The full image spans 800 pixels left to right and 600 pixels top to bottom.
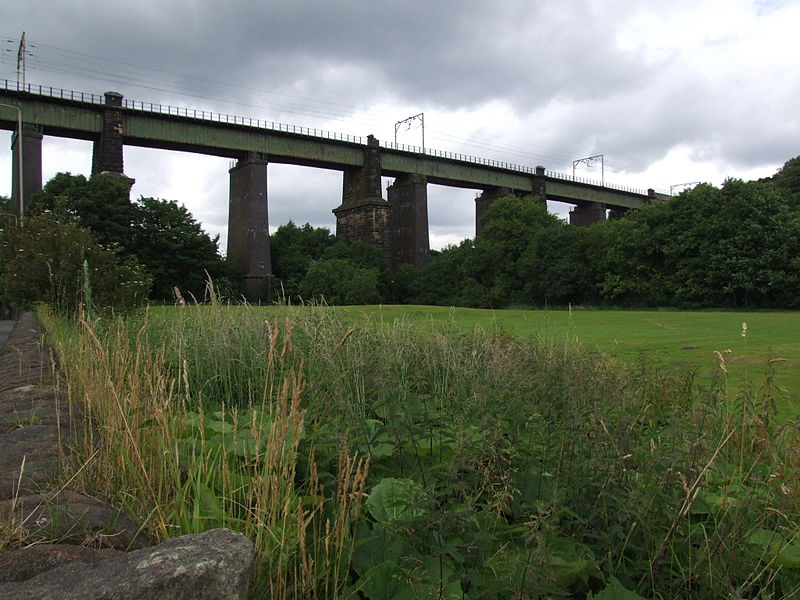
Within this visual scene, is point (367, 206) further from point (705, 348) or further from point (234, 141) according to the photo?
point (705, 348)

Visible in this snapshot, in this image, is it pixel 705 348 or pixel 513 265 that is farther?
pixel 513 265

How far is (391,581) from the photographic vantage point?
1.90m

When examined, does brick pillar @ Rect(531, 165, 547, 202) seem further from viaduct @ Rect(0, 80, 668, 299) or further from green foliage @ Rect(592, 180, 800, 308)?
green foliage @ Rect(592, 180, 800, 308)

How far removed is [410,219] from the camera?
5775 centimetres

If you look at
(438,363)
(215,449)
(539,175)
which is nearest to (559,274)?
(539,175)

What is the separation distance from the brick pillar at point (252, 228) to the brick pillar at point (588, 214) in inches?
1799

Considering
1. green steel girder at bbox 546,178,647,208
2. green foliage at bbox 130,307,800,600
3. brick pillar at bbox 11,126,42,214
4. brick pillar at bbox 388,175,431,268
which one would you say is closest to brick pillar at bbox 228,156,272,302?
brick pillar at bbox 11,126,42,214

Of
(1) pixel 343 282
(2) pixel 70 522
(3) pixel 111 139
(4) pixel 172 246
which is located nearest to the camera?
(2) pixel 70 522

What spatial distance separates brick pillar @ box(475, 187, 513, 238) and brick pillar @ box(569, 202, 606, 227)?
642 inches

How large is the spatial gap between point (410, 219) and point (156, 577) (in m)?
57.1

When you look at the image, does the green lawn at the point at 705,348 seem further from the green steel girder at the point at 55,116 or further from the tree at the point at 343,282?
the tree at the point at 343,282

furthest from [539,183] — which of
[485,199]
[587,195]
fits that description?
[587,195]

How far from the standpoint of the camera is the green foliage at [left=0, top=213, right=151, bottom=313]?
32.3ft

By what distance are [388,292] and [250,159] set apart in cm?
1842
